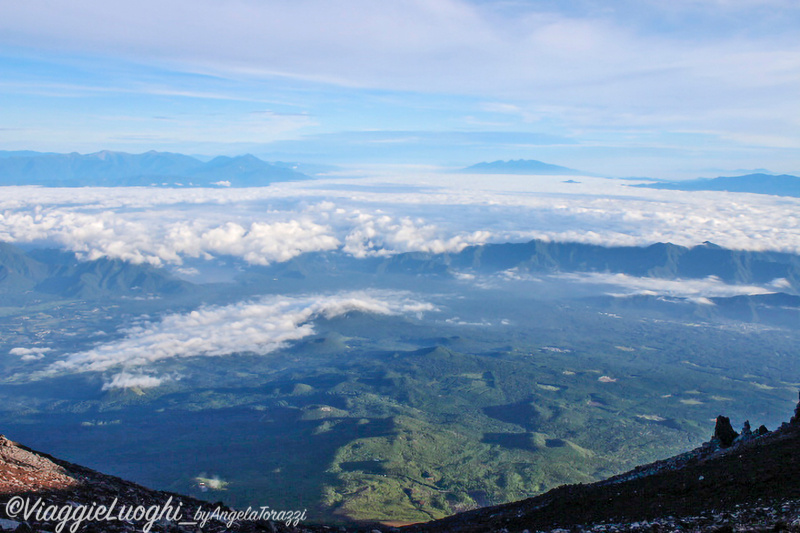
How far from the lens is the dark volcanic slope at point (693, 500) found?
26.0m

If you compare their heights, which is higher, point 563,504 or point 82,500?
point 82,500

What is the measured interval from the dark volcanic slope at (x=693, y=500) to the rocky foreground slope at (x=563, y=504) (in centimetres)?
7

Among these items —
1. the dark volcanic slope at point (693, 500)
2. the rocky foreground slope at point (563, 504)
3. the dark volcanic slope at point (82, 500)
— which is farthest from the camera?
the dark volcanic slope at point (693, 500)

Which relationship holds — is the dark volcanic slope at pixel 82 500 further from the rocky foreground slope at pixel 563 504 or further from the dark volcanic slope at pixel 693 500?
the dark volcanic slope at pixel 693 500

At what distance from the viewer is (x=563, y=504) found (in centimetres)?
4072

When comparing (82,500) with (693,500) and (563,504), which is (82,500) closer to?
(563,504)

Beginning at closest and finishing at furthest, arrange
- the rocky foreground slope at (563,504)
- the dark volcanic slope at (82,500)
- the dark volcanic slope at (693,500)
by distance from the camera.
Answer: the dark volcanic slope at (82,500) → the rocky foreground slope at (563,504) → the dark volcanic slope at (693,500)

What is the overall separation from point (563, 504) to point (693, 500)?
11.2 m

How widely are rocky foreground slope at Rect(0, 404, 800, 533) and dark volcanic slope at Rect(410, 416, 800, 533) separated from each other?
0.24 ft

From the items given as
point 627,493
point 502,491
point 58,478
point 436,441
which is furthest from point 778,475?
point 436,441

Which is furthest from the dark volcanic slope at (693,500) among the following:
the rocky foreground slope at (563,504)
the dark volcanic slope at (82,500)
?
the dark volcanic slope at (82,500)

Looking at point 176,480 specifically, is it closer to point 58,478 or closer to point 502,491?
point 502,491

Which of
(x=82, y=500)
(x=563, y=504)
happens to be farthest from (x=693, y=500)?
(x=82, y=500)

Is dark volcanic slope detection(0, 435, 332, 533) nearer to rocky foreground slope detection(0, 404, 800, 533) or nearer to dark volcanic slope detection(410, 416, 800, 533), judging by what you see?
A: rocky foreground slope detection(0, 404, 800, 533)
